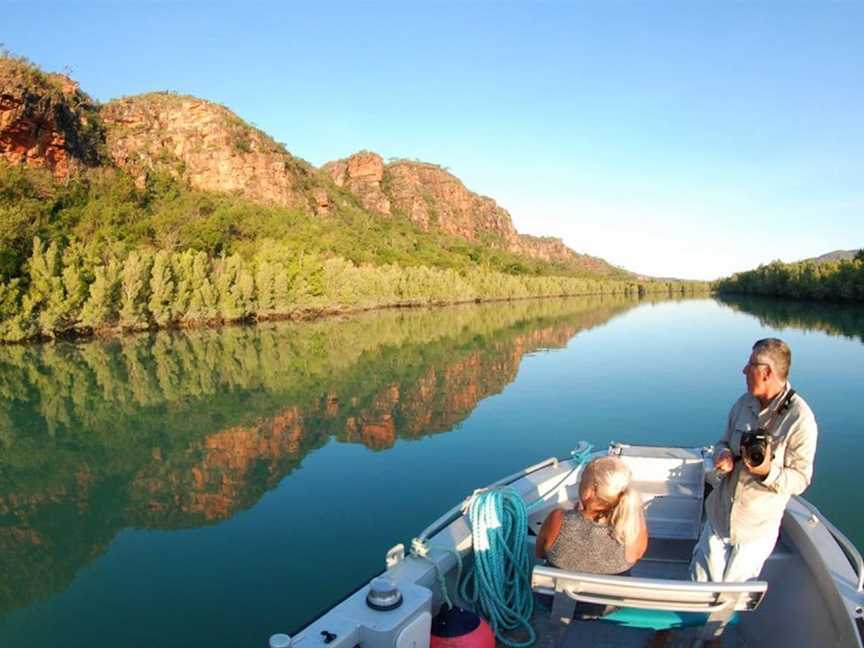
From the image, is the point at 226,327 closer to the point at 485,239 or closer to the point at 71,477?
the point at 71,477

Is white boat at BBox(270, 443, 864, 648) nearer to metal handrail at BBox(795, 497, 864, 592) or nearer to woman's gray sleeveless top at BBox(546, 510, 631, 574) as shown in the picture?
metal handrail at BBox(795, 497, 864, 592)

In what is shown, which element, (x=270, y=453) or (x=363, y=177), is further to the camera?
(x=363, y=177)

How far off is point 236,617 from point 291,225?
64.4m

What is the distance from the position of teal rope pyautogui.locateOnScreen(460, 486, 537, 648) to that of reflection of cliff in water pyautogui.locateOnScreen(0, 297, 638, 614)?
430 centimetres

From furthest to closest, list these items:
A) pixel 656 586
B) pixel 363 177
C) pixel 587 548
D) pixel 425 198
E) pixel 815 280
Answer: pixel 425 198 < pixel 363 177 < pixel 815 280 < pixel 587 548 < pixel 656 586

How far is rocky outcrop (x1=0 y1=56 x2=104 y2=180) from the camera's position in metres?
43.5

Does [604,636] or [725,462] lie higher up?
[725,462]

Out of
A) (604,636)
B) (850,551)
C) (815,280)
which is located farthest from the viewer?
(815,280)

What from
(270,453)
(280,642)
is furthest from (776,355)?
(270,453)

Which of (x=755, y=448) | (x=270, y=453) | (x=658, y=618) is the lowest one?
(x=270, y=453)

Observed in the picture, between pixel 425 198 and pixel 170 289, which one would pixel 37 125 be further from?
pixel 425 198

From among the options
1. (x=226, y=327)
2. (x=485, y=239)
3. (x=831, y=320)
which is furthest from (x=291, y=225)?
(x=485, y=239)

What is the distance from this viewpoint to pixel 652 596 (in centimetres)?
251

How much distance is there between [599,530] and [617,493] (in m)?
0.20
